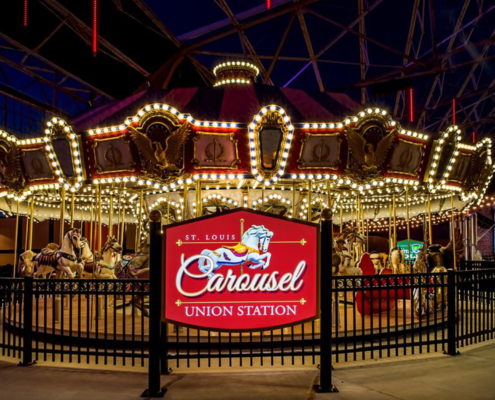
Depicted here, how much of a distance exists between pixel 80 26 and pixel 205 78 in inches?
318

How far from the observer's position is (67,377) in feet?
17.9

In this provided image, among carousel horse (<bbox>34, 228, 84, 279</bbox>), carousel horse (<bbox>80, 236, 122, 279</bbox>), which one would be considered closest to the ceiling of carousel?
carousel horse (<bbox>34, 228, 84, 279</bbox>)

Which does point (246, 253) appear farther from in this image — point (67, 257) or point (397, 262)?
point (397, 262)

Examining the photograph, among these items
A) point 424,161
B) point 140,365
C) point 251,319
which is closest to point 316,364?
point 251,319

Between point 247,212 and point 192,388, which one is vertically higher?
point 247,212

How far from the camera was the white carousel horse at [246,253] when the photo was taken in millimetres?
4957

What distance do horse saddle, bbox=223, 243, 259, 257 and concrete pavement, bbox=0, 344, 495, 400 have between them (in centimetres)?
147

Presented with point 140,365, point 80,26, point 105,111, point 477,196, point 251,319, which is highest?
point 80,26

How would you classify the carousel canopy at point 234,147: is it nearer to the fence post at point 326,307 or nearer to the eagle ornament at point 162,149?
the eagle ornament at point 162,149

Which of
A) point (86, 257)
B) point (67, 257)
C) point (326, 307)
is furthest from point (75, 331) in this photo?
point (326, 307)

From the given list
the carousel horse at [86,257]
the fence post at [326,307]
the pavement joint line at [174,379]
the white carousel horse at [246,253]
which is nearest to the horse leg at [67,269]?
the carousel horse at [86,257]

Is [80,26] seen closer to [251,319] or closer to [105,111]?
[105,111]

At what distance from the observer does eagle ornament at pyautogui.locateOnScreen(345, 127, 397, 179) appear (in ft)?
29.6

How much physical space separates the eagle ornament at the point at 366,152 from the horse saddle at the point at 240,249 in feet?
15.6
